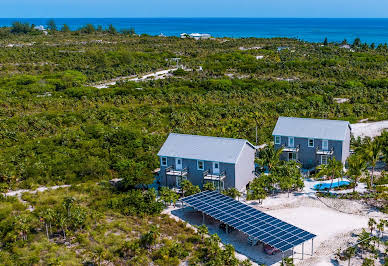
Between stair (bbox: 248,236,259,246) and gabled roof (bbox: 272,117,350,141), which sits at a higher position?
gabled roof (bbox: 272,117,350,141)

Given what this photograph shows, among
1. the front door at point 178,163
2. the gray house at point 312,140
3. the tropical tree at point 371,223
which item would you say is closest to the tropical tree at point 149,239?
the front door at point 178,163

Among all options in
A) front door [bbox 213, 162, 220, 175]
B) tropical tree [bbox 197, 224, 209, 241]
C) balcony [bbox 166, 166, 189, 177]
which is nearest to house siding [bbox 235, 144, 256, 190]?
front door [bbox 213, 162, 220, 175]

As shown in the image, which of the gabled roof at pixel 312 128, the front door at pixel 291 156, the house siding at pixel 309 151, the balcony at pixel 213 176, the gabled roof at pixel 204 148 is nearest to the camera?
the balcony at pixel 213 176

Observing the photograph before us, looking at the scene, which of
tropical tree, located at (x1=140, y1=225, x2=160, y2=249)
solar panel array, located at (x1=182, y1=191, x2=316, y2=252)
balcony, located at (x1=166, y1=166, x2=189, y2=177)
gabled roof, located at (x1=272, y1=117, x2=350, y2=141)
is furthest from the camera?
gabled roof, located at (x1=272, y1=117, x2=350, y2=141)

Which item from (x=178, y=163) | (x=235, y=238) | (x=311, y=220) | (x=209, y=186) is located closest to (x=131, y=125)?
(x=178, y=163)

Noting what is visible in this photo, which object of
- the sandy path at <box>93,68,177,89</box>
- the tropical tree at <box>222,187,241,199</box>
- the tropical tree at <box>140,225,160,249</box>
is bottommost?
the tropical tree at <box>140,225,160,249</box>

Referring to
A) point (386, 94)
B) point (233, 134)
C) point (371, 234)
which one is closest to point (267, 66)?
point (386, 94)

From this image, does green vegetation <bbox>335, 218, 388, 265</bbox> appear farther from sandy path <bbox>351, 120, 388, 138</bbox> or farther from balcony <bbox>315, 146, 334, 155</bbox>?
sandy path <bbox>351, 120, 388, 138</bbox>

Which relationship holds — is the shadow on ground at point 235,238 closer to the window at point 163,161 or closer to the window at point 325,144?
the window at point 163,161
